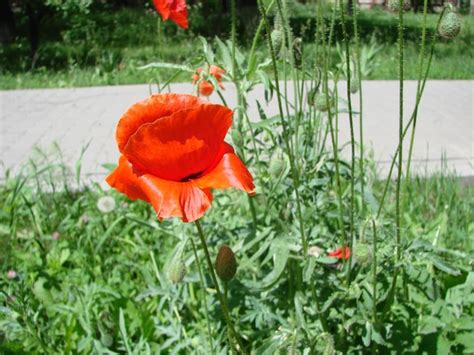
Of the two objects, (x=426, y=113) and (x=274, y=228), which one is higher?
(x=274, y=228)

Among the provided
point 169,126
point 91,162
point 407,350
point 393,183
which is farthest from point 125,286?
point 91,162

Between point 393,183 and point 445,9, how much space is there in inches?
70.3

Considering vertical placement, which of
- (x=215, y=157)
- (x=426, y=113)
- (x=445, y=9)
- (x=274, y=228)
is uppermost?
(x=445, y=9)

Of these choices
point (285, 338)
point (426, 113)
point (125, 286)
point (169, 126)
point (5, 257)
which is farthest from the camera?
point (426, 113)

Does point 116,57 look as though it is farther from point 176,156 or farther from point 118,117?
point 176,156

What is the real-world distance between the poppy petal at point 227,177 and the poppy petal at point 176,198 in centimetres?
2

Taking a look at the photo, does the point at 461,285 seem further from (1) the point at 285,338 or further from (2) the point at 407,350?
(1) the point at 285,338

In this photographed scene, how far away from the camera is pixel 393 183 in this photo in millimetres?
2969

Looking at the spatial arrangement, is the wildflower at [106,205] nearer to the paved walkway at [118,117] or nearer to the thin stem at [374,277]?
the paved walkway at [118,117]

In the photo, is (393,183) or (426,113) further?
(426,113)

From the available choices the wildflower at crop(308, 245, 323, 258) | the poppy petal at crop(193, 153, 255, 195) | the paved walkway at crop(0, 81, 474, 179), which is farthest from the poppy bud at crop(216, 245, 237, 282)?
the paved walkway at crop(0, 81, 474, 179)

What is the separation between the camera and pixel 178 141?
3.15 ft

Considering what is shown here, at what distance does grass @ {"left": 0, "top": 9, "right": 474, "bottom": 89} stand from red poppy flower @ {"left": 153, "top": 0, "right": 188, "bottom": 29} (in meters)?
Answer: 3.98

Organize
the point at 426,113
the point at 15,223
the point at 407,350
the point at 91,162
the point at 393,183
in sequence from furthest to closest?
the point at 426,113 → the point at 91,162 → the point at 393,183 → the point at 15,223 → the point at 407,350
